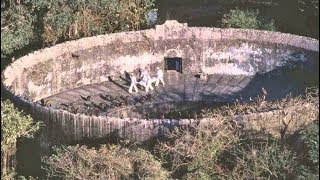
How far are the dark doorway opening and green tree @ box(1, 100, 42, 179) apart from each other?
10.6m

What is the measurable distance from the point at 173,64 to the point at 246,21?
4142 millimetres

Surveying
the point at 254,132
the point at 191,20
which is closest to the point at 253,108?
the point at 254,132

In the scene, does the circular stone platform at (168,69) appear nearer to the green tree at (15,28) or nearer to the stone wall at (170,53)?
the stone wall at (170,53)

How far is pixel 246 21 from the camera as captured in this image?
31938mm

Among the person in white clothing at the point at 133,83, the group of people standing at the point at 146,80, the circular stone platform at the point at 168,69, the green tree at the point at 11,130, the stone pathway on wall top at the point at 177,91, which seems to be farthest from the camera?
the group of people standing at the point at 146,80

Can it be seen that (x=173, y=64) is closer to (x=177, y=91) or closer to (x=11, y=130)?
(x=177, y=91)

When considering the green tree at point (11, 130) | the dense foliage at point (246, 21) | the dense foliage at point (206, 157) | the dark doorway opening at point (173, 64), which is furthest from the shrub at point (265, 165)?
the dense foliage at point (246, 21)

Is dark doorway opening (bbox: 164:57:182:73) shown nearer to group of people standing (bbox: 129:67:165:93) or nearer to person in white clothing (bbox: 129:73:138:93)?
group of people standing (bbox: 129:67:165:93)

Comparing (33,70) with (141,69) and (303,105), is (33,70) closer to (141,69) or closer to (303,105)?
(141,69)

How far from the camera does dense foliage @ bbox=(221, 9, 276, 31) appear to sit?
31953 mm

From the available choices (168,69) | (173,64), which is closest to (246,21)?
(173,64)

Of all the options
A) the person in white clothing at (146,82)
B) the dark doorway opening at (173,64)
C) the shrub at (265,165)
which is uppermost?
the dark doorway opening at (173,64)

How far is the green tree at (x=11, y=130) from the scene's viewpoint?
831 inches

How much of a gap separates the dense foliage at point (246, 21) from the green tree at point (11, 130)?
13.5 metres
